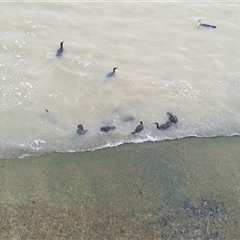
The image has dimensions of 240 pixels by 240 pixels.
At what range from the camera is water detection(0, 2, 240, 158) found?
9.80m

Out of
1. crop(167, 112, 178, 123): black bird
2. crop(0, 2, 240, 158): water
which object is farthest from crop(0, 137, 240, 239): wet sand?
crop(167, 112, 178, 123): black bird

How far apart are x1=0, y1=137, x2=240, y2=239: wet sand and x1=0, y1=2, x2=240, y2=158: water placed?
0.54m

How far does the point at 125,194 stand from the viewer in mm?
8281

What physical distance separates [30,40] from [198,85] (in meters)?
5.41

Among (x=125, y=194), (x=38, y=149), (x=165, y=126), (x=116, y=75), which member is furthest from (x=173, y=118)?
(x=38, y=149)

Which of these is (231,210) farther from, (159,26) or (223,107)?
(159,26)

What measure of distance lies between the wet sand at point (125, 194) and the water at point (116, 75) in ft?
1.79

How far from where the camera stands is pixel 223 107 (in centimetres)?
1071

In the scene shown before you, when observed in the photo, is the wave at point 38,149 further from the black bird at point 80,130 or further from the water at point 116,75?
the black bird at point 80,130

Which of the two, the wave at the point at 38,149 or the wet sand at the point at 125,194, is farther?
the wave at the point at 38,149

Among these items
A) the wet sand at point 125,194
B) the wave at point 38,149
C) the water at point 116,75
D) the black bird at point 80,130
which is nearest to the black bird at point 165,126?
the water at point 116,75

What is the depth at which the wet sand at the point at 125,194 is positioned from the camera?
7734 mm

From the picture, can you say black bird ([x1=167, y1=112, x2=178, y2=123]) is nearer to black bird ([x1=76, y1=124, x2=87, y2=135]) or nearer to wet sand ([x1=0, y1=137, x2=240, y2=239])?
wet sand ([x1=0, y1=137, x2=240, y2=239])

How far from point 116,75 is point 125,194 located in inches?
167
